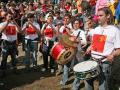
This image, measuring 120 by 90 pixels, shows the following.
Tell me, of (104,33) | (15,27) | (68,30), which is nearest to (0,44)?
(15,27)

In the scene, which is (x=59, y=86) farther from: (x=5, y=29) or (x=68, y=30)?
(x=5, y=29)

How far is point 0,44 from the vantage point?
1223 cm

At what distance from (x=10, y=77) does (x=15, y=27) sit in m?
1.59

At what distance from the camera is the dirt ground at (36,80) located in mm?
10468

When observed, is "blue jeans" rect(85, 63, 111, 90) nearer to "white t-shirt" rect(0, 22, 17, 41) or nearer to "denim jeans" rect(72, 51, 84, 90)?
"denim jeans" rect(72, 51, 84, 90)

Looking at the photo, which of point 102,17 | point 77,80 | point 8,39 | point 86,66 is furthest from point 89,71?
point 8,39

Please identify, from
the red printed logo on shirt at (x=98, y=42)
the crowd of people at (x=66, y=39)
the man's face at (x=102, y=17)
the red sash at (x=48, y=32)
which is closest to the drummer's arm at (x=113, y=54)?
the crowd of people at (x=66, y=39)

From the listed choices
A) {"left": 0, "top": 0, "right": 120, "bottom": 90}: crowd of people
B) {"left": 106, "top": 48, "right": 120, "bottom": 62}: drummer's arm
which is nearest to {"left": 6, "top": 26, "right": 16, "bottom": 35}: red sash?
{"left": 0, "top": 0, "right": 120, "bottom": 90}: crowd of people

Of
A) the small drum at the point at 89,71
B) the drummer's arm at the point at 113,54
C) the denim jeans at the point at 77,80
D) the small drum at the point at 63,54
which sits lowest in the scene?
the denim jeans at the point at 77,80

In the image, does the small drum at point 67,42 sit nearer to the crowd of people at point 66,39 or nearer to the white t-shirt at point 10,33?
the crowd of people at point 66,39

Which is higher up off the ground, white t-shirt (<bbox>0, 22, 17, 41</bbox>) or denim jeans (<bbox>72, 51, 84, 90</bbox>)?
white t-shirt (<bbox>0, 22, 17, 41</bbox>)

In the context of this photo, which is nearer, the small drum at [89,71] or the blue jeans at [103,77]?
the small drum at [89,71]

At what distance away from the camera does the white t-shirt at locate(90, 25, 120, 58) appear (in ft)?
23.5

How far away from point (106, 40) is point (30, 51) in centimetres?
570
